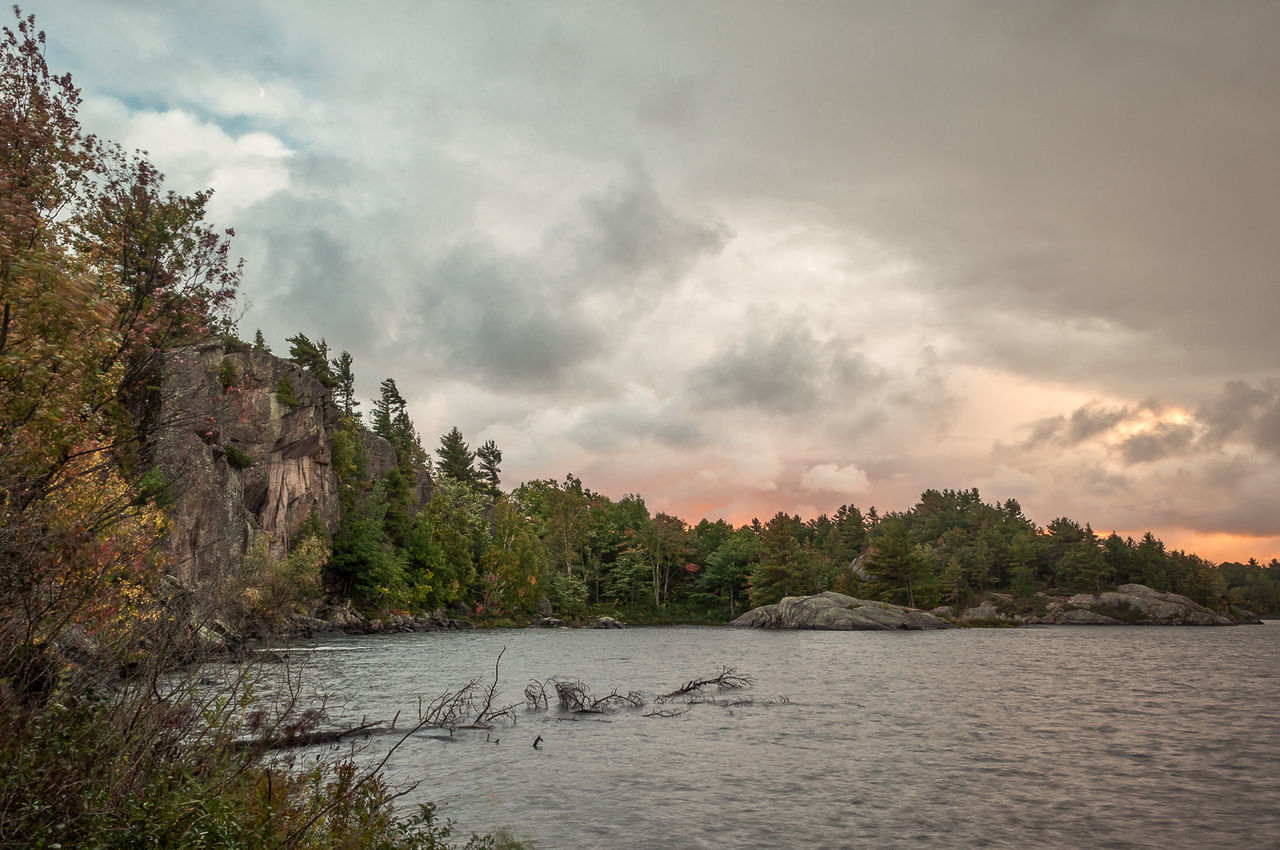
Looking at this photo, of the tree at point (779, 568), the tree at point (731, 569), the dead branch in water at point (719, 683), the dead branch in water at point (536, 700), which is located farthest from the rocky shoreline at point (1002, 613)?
the dead branch in water at point (536, 700)

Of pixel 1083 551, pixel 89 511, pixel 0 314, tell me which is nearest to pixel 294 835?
pixel 89 511

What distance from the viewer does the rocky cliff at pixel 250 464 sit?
58562mm

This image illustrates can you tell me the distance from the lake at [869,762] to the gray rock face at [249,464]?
29278 mm

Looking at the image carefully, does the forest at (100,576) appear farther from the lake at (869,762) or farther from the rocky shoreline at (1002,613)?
the rocky shoreline at (1002,613)

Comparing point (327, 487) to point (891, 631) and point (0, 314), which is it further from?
point (0, 314)

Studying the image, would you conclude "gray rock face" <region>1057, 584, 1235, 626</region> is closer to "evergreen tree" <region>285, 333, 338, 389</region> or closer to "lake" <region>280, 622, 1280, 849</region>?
"lake" <region>280, 622, 1280, 849</region>

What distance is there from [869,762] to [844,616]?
82765mm

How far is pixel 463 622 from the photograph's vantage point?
335 ft

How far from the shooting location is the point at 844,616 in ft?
321

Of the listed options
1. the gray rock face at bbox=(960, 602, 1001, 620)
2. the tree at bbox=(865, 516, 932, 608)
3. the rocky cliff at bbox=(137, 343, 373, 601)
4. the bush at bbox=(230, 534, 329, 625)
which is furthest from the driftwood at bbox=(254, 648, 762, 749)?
the gray rock face at bbox=(960, 602, 1001, 620)

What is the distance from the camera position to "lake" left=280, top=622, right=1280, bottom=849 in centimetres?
1421

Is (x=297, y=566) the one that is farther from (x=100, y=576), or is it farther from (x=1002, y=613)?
(x=1002, y=613)

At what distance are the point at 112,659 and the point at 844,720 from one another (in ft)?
77.5

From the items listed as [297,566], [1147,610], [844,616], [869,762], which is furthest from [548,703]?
[1147,610]
